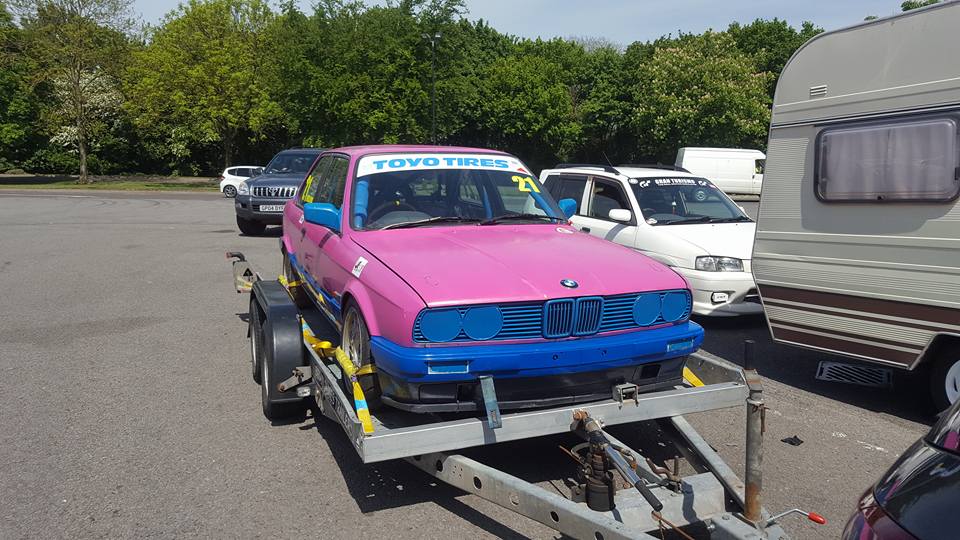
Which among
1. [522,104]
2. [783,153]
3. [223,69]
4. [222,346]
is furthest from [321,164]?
[522,104]

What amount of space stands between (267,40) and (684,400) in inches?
1609

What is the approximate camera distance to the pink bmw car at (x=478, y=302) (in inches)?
152

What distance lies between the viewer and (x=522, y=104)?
4750 cm

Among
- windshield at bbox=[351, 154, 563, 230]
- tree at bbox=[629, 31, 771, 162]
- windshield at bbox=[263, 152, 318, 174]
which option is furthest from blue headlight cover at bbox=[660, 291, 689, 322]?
tree at bbox=[629, 31, 771, 162]

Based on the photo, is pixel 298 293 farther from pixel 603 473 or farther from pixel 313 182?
pixel 603 473

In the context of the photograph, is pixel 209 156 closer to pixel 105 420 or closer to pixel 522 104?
pixel 522 104

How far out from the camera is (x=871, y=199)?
5.64m

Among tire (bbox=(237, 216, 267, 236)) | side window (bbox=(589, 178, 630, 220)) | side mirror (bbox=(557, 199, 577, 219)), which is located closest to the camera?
side mirror (bbox=(557, 199, 577, 219))

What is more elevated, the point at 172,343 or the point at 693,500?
the point at 693,500

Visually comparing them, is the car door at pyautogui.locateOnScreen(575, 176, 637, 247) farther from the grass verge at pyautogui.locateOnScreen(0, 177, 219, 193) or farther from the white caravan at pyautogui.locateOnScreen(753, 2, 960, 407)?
the grass verge at pyautogui.locateOnScreen(0, 177, 219, 193)

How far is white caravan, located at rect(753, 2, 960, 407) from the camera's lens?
17.0 feet

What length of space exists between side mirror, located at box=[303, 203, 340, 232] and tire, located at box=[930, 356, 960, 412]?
4.40 m

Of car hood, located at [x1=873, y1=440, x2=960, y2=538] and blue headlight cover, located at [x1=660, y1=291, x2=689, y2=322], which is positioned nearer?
car hood, located at [x1=873, y1=440, x2=960, y2=538]

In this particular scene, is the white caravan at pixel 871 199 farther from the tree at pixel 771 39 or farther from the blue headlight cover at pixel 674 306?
the tree at pixel 771 39
